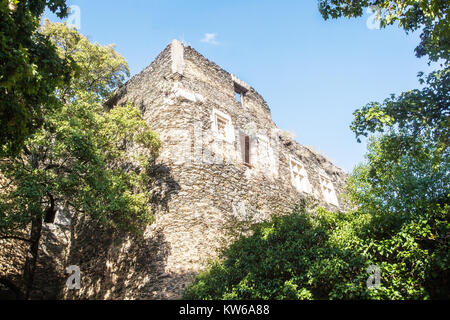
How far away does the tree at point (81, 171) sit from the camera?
779 cm

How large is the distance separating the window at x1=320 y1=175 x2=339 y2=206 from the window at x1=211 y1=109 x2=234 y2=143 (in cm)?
699

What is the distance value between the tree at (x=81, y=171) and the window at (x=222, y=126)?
210cm

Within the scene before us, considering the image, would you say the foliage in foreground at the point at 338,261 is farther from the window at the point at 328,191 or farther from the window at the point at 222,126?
the window at the point at 328,191

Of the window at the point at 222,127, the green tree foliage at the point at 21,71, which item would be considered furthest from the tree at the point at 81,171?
the window at the point at 222,127

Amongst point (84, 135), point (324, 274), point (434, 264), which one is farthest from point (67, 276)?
point (434, 264)

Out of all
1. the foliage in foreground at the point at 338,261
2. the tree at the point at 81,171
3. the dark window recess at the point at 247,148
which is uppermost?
the dark window recess at the point at 247,148

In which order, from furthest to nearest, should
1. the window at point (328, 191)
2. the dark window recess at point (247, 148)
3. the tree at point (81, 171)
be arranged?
the window at point (328, 191), the dark window recess at point (247, 148), the tree at point (81, 171)

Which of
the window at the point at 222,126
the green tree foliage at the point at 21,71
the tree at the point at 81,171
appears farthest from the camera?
the window at the point at 222,126

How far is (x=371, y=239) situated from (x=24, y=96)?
20.6 feet

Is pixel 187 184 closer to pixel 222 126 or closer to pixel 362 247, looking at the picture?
pixel 222 126

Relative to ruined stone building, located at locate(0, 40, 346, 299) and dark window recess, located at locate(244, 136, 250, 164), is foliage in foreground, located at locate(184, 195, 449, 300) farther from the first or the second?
dark window recess, located at locate(244, 136, 250, 164)

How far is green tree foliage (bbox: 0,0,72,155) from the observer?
4348 mm

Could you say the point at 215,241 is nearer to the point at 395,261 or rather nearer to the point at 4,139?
the point at 395,261

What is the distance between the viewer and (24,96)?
16.9 feet
